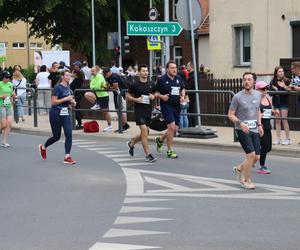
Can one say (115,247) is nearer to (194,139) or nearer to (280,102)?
(280,102)

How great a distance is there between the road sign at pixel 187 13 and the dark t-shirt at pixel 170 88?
9.12 ft

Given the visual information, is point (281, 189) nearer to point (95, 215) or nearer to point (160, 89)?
point (95, 215)

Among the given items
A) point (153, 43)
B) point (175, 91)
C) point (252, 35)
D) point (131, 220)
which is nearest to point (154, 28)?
point (153, 43)

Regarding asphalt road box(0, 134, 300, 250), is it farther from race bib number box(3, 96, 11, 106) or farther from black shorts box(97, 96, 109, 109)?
black shorts box(97, 96, 109, 109)

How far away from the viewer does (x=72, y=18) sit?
45688mm

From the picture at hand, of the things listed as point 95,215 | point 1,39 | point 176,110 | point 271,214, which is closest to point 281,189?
point 271,214

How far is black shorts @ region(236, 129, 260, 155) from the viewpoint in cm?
1033

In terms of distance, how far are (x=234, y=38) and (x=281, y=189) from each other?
58.5 ft

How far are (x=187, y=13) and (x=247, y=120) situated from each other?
20.7ft

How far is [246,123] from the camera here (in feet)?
34.2

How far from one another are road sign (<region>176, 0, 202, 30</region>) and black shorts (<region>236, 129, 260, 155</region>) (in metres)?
6.17

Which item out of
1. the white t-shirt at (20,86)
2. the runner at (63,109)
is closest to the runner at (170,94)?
the runner at (63,109)

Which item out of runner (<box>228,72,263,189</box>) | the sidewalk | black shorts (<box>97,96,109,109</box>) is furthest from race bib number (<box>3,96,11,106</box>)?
runner (<box>228,72,263,189</box>)

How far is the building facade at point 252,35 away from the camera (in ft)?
83.0
